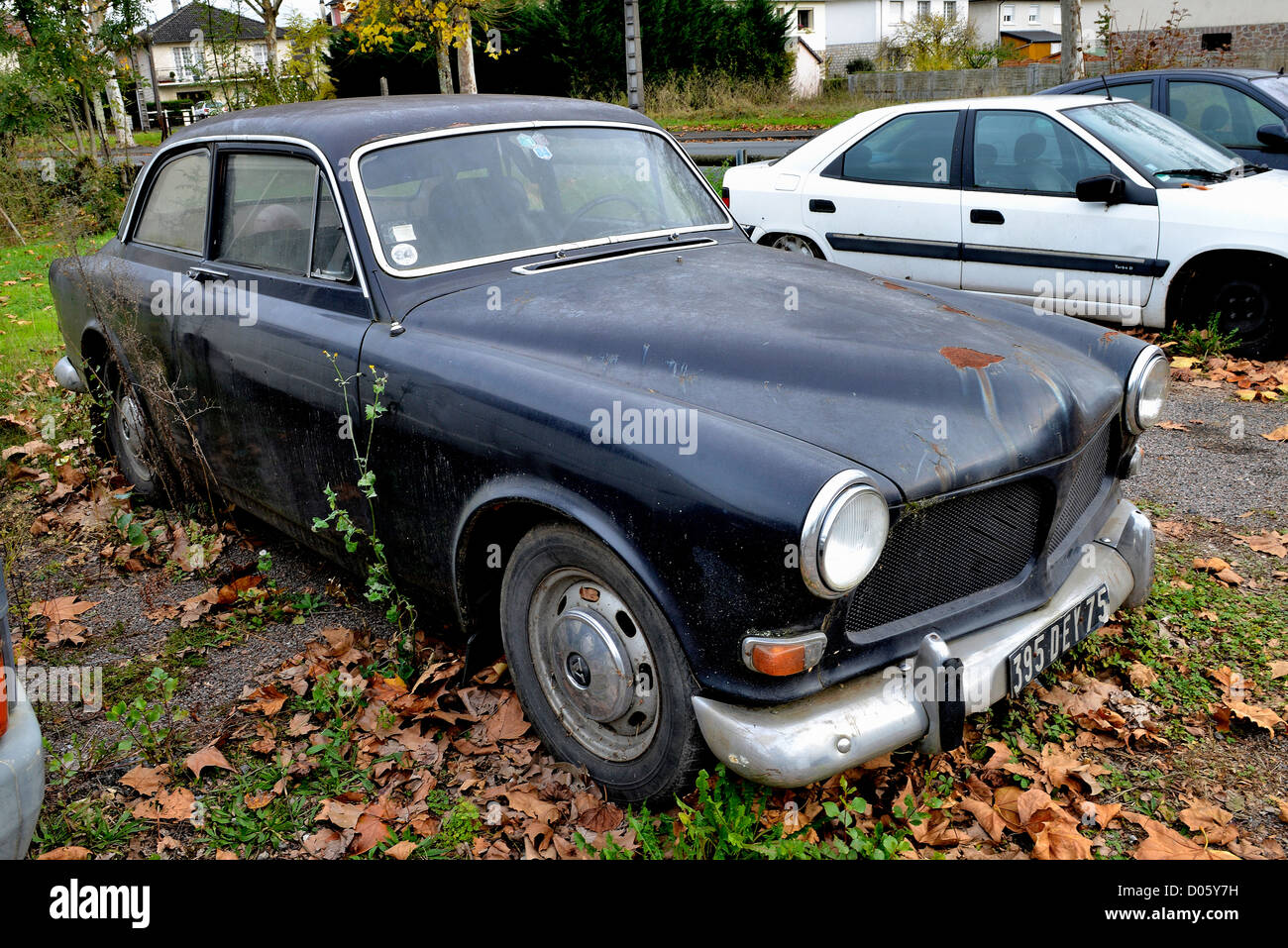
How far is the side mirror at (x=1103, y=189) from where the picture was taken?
6.27m

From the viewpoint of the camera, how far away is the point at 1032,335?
338cm

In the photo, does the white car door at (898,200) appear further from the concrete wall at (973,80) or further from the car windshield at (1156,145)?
the concrete wall at (973,80)

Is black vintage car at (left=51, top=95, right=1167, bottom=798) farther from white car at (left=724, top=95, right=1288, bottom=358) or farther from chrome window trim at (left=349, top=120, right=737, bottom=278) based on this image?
white car at (left=724, top=95, right=1288, bottom=358)

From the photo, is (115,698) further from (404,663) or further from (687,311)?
(687,311)

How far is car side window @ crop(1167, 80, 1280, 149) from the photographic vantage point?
8008 millimetres

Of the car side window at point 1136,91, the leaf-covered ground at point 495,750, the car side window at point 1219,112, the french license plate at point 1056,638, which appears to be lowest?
the leaf-covered ground at point 495,750

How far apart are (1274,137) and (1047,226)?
2.56 m

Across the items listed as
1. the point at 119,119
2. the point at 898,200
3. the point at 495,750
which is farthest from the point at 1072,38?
the point at 119,119

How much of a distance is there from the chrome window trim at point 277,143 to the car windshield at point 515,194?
0.09 meters

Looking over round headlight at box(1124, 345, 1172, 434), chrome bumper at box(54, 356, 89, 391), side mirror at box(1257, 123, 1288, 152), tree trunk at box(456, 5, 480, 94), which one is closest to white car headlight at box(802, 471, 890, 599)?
round headlight at box(1124, 345, 1172, 434)

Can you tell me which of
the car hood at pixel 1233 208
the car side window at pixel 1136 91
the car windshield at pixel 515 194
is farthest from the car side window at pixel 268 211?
the car side window at pixel 1136 91

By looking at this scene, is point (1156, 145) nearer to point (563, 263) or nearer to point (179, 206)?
point (563, 263)
